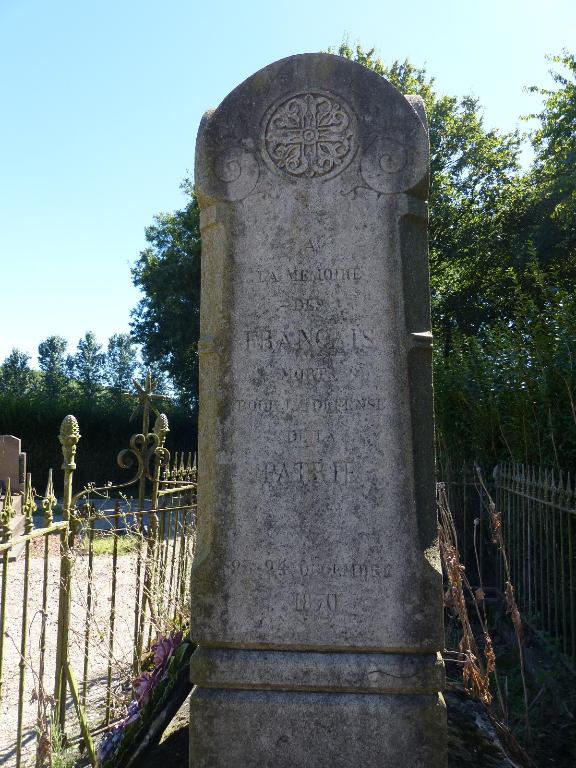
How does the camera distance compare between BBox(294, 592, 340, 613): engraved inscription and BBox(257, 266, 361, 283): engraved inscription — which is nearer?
BBox(294, 592, 340, 613): engraved inscription

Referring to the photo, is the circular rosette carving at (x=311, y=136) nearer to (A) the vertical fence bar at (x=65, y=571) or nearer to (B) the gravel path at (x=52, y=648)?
(A) the vertical fence bar at (x=65, y=571)

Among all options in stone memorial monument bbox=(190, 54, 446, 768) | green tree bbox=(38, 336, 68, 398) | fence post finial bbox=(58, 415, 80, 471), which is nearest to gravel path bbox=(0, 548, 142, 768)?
fence post finial bbox=(58, 415, 80, 471)

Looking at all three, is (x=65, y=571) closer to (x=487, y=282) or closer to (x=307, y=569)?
(x=307, y=569)

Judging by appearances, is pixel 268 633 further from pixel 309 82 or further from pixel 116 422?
pixel 116 422

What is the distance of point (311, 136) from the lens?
298 centimetres

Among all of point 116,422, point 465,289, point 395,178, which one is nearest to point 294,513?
point 395,178

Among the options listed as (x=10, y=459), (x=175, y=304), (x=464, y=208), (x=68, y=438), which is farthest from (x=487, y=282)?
(x=68, y=438)

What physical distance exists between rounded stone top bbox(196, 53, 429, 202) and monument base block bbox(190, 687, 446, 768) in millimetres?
2053

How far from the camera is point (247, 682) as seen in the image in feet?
9.20

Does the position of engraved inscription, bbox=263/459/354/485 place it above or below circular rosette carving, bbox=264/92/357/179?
below

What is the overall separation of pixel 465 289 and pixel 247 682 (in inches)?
764

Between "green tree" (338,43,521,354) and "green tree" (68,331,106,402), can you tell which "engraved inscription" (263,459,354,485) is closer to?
"green tree" (338,43,521,354)

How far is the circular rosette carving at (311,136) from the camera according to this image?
298cm

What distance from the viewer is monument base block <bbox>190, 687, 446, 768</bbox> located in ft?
8.95
